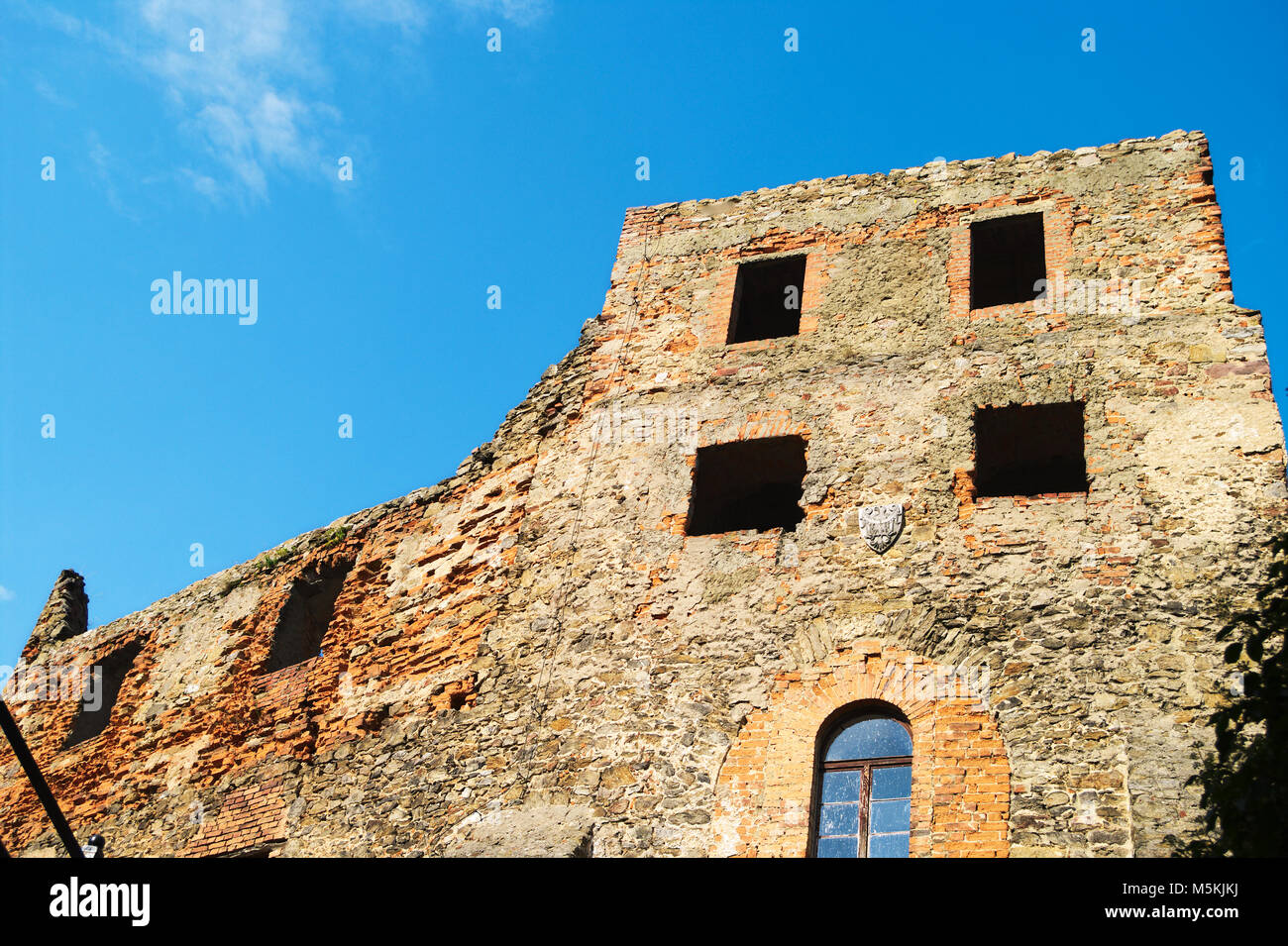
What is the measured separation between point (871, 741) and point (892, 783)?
35cm

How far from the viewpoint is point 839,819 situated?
30.1 feet

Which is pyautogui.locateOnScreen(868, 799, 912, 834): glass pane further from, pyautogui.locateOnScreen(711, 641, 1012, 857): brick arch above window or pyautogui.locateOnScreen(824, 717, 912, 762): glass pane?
pyautogui.locateOnScreen(824, 717, 912, 762): glass pane

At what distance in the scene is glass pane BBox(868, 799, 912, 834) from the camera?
898 centimetres

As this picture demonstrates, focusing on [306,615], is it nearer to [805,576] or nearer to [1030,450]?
[805,576]

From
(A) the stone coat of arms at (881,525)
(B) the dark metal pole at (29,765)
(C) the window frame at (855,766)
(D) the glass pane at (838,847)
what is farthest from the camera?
(A) the stone coat of arms at (881,525)

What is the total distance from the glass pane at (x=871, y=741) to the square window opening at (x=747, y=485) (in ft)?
7.60

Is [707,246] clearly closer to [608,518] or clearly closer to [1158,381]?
[608,518]

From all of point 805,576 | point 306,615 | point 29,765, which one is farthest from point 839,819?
point 306,615

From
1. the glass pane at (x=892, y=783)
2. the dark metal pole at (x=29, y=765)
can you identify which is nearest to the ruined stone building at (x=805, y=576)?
the glass pane at (x=892, y=783)

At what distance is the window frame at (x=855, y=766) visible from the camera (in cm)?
908

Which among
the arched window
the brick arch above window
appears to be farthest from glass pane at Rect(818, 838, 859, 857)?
Answer: the brick arch above window

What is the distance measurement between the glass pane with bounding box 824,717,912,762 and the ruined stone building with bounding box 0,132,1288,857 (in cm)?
2

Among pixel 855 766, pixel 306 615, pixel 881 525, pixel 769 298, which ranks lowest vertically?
pixel 855 766

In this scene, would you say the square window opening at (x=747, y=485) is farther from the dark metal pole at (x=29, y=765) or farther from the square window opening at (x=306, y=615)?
the dark metal pole at (x=29, y=765)
